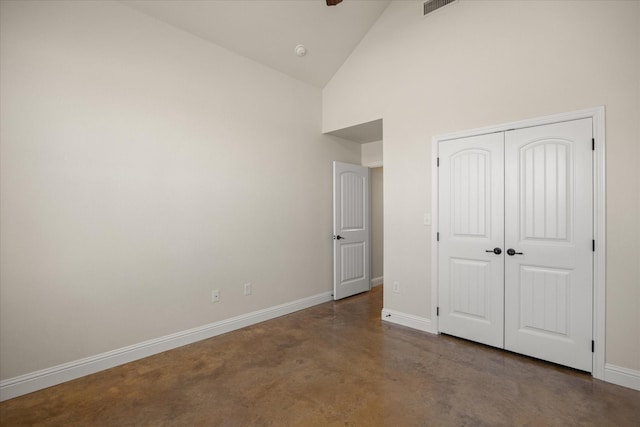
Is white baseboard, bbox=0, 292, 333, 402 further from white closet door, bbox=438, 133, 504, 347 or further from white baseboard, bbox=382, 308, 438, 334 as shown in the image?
white closet door, bbox=438, 133, 504, 347

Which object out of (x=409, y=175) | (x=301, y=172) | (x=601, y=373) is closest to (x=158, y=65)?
(x=301, y=172)

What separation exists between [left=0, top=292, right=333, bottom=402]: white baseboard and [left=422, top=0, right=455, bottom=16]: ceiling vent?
3.94 meters

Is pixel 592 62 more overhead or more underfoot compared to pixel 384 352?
more overhead

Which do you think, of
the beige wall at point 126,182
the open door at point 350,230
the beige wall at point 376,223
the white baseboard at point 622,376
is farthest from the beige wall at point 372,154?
the white baseboard at point 622,376

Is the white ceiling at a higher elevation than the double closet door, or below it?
higher

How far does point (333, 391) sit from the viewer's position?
7.63 feet

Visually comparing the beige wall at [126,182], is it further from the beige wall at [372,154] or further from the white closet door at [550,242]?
the white closet door at [550,242]

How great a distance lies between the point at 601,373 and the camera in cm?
246

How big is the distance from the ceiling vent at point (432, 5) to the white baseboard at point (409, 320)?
→ 347 cm

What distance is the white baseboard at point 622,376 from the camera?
233 centimetres

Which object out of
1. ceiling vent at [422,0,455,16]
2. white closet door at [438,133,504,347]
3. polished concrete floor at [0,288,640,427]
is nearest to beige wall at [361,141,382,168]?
white closet door at [438,133,504,347]

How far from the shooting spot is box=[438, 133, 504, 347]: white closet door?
3.02 metres

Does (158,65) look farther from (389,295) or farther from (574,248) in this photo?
(574,248)

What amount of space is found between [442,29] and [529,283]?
276cm
